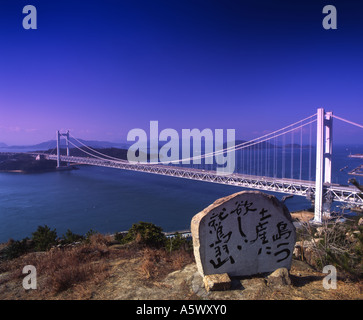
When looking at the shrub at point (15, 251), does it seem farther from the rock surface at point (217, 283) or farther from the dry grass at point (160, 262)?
the rock surface at point (217, 283)

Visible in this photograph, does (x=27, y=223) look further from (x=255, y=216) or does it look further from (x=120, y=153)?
(x=120, y=153)

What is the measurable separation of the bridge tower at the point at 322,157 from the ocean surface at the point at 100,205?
13.1 feet

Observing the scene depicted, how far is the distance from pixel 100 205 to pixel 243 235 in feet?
50.5

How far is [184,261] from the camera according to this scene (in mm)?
3461

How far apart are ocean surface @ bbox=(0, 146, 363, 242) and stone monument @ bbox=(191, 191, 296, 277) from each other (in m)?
9.72

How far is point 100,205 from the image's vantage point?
16656 mm

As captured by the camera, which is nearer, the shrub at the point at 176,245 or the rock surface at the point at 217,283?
the rock surface at the point at 217,283

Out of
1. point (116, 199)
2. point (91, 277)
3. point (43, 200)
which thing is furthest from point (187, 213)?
point (91, 277)

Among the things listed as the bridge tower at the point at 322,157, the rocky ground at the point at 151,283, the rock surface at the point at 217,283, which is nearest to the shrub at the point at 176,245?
the rocky ground at the point at 151,283

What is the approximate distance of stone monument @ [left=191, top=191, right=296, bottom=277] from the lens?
2.64 metres

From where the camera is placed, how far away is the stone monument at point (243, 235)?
Answer: 2643 millimetres

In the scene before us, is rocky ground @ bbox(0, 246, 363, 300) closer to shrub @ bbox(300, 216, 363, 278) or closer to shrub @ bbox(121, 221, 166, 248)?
shrub @ bbox(300, 216, 363, 278)

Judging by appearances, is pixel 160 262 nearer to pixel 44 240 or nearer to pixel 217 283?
pixel 217 283
